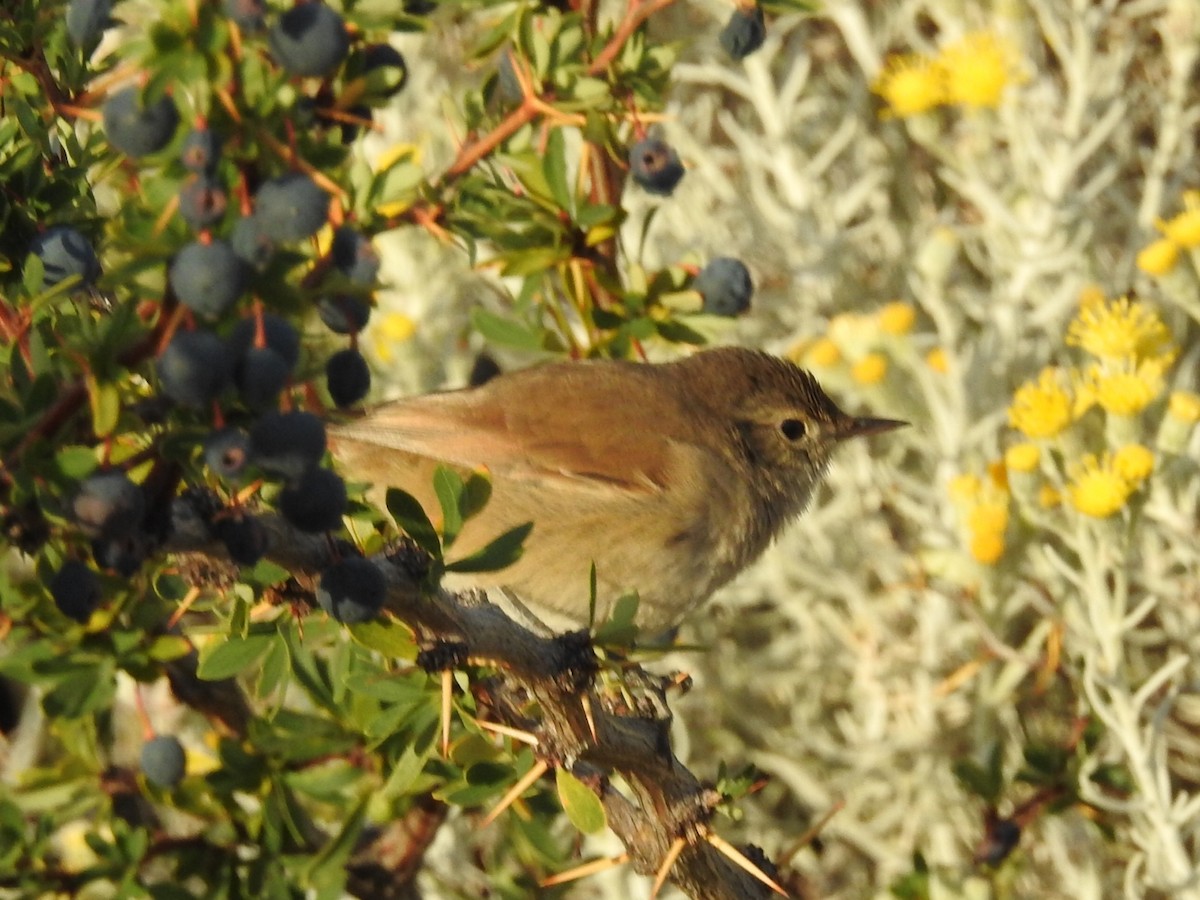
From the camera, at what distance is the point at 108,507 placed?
4.77ft

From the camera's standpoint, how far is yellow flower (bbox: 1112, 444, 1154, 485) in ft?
9.90

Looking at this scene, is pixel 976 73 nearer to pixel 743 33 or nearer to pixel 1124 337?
pixel 1124 337

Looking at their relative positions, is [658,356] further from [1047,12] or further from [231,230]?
[231,230]

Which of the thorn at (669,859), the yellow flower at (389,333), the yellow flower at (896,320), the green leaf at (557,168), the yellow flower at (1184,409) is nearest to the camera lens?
the thorn at (669,859)

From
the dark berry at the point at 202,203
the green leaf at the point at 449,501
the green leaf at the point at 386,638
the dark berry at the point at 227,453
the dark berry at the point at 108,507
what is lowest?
the green leaf at the point at 386,638

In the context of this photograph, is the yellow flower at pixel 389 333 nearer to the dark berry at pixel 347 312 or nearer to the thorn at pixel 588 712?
the dark berry at pixel 347 312

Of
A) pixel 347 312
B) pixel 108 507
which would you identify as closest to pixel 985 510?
pixel 347 312

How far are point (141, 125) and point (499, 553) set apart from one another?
1.98 ft

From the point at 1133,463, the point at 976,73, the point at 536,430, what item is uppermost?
the point at 976,73

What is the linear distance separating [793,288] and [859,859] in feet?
5.19

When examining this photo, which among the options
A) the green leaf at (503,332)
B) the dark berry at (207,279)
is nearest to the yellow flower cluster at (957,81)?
the green leaf at (503,332)

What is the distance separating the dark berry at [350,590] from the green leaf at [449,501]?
183 mm

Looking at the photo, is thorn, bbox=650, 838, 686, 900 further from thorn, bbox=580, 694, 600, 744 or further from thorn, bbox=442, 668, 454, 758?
thorn, bbox=442, 668, 454, 758

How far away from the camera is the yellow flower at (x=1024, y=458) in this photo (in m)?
3.19
